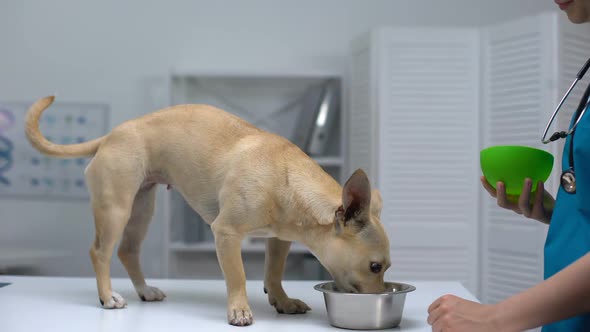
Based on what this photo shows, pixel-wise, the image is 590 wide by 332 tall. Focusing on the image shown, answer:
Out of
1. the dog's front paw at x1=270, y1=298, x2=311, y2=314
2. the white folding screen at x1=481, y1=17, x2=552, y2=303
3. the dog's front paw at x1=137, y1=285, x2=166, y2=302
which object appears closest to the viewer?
the dog's front paw at x1=270, y1=298, x2=311, y2=314

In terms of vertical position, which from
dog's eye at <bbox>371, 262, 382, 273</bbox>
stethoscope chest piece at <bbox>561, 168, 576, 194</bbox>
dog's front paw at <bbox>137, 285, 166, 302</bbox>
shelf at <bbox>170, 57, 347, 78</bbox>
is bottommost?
dog's front paw at <bbox>137, 285, 166, 302</bbox>

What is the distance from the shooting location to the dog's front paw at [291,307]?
171 cm

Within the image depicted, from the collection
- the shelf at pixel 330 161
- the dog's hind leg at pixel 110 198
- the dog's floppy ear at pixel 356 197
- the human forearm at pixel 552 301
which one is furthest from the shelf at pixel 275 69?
the human forearm at pixel 552 301

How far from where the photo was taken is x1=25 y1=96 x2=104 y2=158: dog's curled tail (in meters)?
1.90

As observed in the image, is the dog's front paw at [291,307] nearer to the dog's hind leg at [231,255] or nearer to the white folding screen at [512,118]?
the dog's hind leg at [231,255]

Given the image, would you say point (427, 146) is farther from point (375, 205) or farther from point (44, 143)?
point (44, 143)

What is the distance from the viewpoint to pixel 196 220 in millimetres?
3553

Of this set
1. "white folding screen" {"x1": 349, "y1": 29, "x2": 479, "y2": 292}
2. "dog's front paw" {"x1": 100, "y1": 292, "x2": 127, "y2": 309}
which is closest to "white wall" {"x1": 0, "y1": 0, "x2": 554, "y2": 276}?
"white folding screen" {"x1": 349, "y1": 29, "x2": 479, "y2": 292}

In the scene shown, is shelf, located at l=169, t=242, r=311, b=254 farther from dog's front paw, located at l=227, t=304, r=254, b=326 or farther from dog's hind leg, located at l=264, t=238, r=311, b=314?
dog's front paw, located at l=227, t=304, r=254, b=326

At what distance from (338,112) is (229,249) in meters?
2.21

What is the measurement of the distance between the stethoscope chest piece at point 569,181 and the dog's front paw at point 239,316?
0.79m

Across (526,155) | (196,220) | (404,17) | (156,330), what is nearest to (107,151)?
(156,330)

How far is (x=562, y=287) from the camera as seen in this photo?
0.93m

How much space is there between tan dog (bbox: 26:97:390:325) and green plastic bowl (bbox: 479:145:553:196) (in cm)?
28
